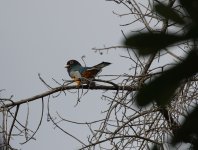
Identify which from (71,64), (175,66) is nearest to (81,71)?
(71,64)

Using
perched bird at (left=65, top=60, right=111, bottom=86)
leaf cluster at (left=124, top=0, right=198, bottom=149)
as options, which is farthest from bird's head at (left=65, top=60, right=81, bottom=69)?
leaf cluster at (left=124, top=0, right=198, bottom=149)

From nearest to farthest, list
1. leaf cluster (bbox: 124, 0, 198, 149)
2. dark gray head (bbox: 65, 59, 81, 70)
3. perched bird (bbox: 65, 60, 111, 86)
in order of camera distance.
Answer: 1. leaf cluster (bbox: 124, 0, 198, 149)
2. perched bird (bbox: 65, 60, 111, 86)
3. dark gray head (bbox: 65, 59, 81, 70)

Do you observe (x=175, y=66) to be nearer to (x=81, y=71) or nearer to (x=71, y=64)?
(x=81, y=71)

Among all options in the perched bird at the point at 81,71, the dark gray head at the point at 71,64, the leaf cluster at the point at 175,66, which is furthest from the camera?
the dark gray head at the point at 71,64

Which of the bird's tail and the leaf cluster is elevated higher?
the bird's tail

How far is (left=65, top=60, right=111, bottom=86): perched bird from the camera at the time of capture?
496cm

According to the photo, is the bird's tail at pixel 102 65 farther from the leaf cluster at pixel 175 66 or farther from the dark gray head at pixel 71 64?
the leaf cluster at pixel 175 66

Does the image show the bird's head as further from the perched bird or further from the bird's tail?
the bird's tail

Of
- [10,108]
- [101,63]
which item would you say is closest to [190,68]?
[10,108]

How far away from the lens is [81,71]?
603 cm

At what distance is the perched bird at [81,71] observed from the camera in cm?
496

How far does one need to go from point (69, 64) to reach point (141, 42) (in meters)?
6.18

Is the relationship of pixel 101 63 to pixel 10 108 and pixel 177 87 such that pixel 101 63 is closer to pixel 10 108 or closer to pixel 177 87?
pixel 10 108

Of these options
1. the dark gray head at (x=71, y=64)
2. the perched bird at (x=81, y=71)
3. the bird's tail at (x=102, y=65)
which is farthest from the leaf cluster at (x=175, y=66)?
the dark gray head at (x=71, y=64)
